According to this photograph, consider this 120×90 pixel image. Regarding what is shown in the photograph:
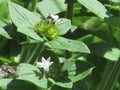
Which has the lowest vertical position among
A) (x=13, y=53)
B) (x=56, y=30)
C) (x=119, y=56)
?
(x=13, y=53)

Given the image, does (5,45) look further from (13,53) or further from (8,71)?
(8,71)

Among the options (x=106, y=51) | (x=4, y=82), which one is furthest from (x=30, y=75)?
(x=106, y=51)

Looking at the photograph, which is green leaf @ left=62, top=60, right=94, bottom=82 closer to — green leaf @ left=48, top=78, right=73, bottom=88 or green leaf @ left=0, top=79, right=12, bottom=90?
green leaf @ left=48, top=78, right=73, bottom=88

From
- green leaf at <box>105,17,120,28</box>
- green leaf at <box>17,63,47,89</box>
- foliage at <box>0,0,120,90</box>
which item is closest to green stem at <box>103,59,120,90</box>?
foliage at <box>0,0,120,90</box>

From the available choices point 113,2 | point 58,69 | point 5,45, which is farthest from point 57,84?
point 5,45

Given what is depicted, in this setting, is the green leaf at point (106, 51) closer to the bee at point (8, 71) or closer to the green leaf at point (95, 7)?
the green leaf at point (95, 7)

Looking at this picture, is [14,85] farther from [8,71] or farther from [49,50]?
[49,50]
